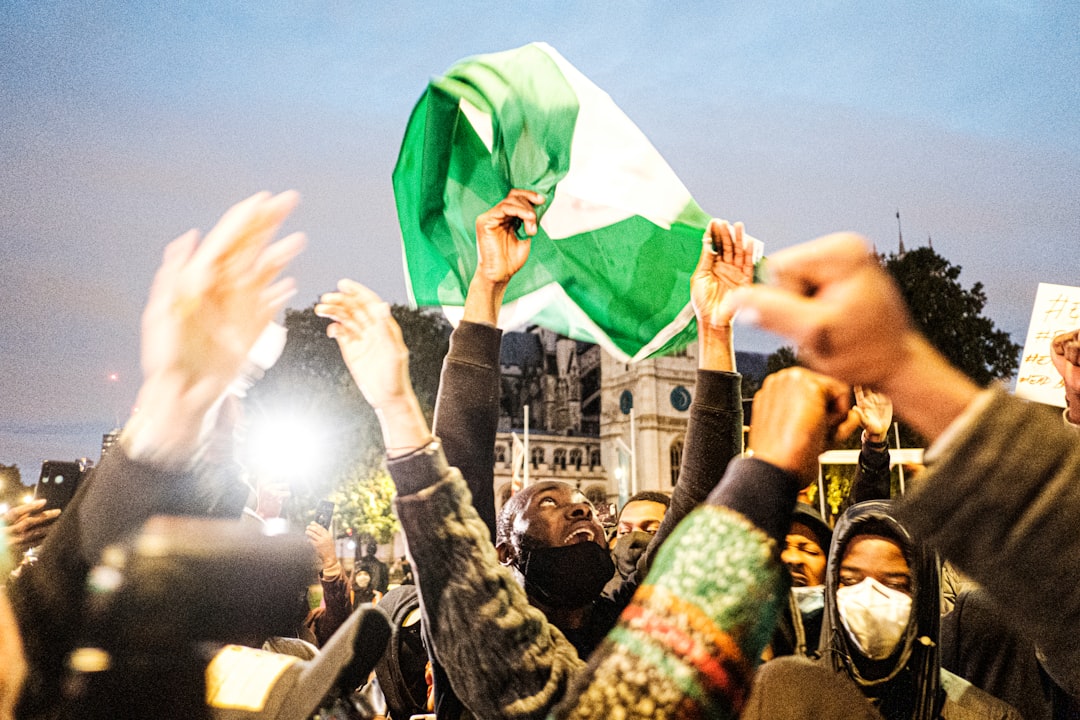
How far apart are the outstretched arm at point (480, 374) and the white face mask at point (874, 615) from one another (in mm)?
1320

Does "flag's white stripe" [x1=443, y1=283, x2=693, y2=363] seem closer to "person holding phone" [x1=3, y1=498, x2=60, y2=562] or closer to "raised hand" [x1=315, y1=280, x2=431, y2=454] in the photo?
"raised hand" [x1=315, y1=280, x2=431, y2=454]

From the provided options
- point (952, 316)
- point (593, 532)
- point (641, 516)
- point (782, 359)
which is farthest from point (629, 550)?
point (782, 359)

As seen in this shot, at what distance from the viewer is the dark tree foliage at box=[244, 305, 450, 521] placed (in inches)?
1289

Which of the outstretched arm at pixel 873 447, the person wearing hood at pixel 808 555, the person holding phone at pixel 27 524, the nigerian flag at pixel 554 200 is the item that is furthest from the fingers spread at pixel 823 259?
the person holding phone at pixel 27 524

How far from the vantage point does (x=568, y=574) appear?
8.26 ft

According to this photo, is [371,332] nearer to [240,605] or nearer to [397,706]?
[240,605]

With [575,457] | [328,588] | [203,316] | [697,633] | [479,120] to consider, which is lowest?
[575,457]

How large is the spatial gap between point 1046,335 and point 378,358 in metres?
4.93

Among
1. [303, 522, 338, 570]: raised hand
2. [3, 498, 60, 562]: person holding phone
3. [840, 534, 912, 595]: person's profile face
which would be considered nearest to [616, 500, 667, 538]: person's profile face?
[303, 522, 338, 570]: raised hand

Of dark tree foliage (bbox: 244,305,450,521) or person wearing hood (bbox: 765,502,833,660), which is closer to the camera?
person wearing hood (bbox: 765,502,833,660)

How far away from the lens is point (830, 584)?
272 centimetres

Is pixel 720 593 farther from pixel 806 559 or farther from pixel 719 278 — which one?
pixel 806 559

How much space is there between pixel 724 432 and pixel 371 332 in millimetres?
1085

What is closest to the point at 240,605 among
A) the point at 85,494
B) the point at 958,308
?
the point at 85,494
